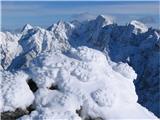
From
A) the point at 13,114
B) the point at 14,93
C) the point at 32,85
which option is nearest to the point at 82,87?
the point at 32,85

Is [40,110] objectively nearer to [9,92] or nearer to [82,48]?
[9,92]

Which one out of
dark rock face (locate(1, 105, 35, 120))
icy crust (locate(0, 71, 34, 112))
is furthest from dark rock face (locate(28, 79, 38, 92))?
dark rock face (locate(1, 105, 35, 120))

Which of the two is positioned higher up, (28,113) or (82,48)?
(82,48)

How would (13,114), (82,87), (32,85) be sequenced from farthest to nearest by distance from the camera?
1. (32,85)
2. (82,87)
3. (13,114)

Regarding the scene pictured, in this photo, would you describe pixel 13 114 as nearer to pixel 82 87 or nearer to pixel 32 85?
pixel 32 85

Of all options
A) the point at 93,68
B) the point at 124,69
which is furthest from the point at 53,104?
the point at 124,69
